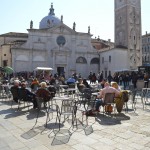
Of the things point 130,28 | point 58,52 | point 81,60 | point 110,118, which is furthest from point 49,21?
point 110,118

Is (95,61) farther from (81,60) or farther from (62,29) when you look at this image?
(62,29)

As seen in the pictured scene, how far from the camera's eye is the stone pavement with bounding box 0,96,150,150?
5.18 m

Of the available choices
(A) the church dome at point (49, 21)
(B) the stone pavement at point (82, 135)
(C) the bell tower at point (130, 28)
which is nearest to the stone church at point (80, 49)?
(C) the bell tower at point (130, 28)

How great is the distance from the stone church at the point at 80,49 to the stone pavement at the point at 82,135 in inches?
1287

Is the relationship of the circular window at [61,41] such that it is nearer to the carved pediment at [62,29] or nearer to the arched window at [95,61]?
the carved pediment at [62,29]

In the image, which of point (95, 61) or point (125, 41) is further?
point (95, 61)

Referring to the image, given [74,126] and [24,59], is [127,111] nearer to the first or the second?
[74,126]

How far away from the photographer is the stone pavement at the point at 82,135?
5.18 m

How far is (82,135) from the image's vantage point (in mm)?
5984

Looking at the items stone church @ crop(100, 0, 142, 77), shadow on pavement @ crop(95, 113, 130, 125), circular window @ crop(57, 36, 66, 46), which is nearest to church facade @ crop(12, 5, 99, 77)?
circular window @ crop(57, 36, 66, 46)

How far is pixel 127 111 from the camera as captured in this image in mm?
9312

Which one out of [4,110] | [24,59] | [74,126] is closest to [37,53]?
[24,59]

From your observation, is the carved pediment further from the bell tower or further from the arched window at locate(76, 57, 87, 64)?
the bell tower

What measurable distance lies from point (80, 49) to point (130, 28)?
9.86 metres
